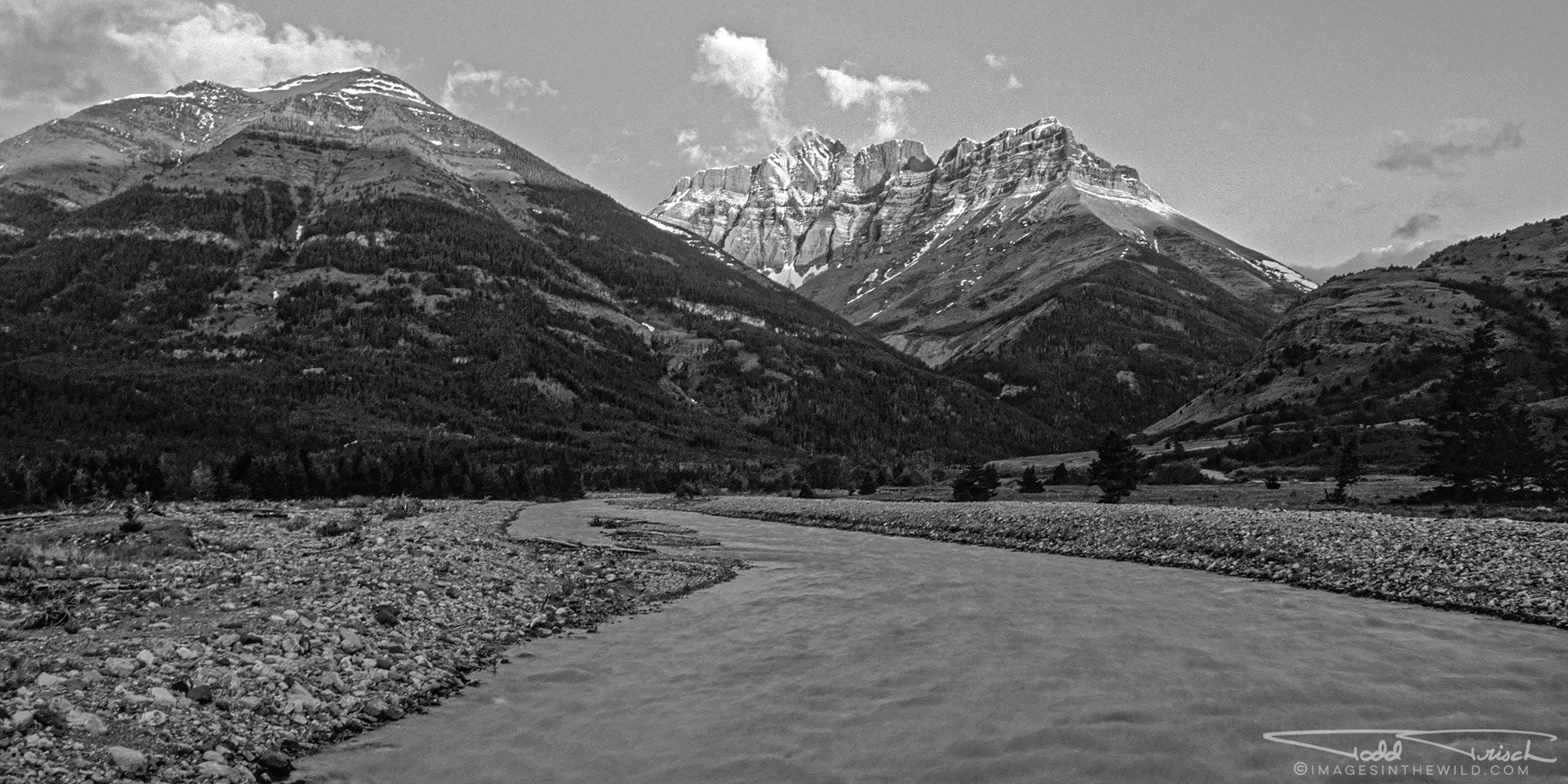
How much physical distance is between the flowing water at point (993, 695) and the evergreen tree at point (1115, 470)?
47.4m

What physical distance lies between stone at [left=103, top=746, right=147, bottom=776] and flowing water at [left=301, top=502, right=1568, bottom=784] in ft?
7.35

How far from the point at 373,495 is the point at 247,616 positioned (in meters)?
105

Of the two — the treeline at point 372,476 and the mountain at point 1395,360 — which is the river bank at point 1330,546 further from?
the mountain at point 1395,360

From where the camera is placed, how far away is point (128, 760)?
1109 centimetres

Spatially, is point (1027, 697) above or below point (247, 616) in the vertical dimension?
below

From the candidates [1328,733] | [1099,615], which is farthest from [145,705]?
[1099,615]

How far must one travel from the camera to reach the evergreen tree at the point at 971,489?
88.2m

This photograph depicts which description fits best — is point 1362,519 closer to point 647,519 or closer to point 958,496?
point 958,496

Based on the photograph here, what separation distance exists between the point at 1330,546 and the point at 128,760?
38889mm

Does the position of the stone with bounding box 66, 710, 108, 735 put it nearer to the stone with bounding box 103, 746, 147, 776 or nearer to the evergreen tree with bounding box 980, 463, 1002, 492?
the stone with bounding box 103, 746, 147, 776

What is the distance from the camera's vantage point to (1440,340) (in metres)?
170

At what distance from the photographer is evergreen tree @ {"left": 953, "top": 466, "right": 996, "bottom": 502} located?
88.2 metres

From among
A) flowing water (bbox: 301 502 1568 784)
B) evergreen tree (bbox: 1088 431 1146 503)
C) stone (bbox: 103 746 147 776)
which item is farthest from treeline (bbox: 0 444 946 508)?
stone (bbox: 103 746 147 776)

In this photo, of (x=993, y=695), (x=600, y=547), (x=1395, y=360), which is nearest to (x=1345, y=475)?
(x=600, y=547)
